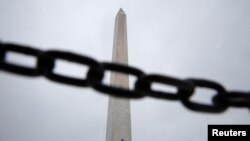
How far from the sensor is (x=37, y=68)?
136 centimetres

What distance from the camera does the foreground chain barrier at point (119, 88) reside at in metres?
1.34

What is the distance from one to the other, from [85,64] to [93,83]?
0.08 m

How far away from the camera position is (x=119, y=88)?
1.40m

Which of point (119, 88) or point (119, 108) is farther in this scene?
point (119, 108)

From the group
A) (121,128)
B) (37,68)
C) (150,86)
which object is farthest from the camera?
(121,128)

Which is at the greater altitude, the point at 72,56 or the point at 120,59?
the point at 120,59

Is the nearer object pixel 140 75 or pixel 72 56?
pixel 72 56

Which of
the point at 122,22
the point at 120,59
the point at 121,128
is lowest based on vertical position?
the point at 121,128

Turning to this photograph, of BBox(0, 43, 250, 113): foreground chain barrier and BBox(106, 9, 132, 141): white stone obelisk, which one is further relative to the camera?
BBox(106, 9, 132, 141): white stone obelisk

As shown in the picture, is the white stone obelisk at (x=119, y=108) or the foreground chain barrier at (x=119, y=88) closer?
the foreground chain barrier at (x=119, y=88)

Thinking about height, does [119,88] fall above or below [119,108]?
below

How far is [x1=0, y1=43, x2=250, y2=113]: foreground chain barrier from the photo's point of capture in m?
1.34

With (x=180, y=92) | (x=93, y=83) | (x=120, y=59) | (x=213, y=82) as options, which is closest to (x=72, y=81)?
(x=93, y=83)

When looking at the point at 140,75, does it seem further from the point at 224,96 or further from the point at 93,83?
the point at 224,96
